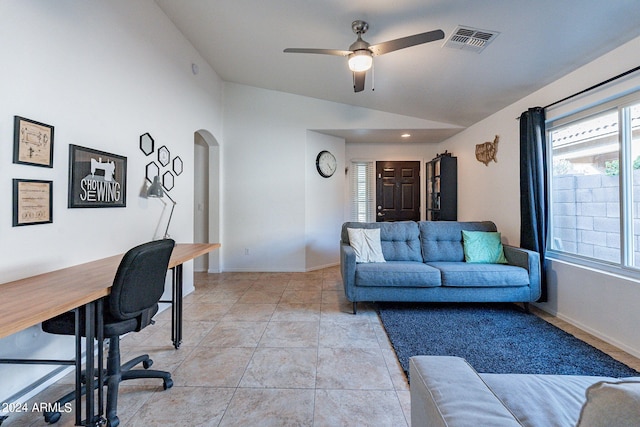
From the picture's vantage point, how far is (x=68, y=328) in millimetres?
1415

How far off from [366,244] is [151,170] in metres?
2.44

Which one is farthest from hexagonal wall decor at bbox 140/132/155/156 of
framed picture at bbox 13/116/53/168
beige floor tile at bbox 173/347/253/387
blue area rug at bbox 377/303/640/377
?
blue area rug at bbox 377/303/640/377

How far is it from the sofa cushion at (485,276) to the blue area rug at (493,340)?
340mm

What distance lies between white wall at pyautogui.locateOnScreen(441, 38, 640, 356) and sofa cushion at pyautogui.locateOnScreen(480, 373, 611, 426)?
1.75 m

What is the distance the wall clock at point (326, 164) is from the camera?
479 cm

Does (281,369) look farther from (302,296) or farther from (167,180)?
(167,180)

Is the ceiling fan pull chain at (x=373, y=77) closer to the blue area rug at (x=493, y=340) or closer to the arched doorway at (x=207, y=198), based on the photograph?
the arched doorway at (x=207, y=198)

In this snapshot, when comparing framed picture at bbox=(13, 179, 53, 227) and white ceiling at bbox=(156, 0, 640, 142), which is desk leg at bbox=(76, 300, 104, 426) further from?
white ceiling at bbox=(156, 0, 640, 142)

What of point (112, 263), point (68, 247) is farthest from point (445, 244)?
point (68, 247)

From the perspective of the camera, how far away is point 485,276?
111 inches

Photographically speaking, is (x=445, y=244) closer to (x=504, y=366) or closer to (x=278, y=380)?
(x=504, y=366)

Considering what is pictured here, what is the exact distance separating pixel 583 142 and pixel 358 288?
258 cm

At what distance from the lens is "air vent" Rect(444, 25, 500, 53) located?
2.28 meters

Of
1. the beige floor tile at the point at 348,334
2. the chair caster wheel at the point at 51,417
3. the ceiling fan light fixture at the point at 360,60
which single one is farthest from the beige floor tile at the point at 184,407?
the ceiling fan light fixture at the point at 360,60
